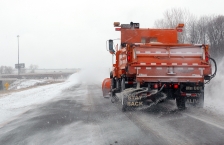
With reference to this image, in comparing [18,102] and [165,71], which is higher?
[165,71]

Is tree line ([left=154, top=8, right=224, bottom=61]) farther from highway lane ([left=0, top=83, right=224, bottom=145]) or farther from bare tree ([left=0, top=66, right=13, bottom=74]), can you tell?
bare tree ([left=0, top=66, right=13, bottom=74])

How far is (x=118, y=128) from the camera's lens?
807 centimetres

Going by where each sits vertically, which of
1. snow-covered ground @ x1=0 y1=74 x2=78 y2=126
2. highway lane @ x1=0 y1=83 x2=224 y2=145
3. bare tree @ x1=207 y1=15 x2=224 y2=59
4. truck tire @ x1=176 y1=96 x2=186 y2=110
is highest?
bare tree @ x1=207 y1=15 x2=224 y2=59

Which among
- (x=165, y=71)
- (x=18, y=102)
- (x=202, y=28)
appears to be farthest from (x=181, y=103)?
(x=202, y=28)

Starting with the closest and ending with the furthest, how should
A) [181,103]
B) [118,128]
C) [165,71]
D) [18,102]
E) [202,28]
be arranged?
[118,128], [165,71], [181,103], [18,102], [202,28]

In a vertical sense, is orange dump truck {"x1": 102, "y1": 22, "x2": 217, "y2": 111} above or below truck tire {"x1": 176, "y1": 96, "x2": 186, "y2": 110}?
above

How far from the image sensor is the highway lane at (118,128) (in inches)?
266

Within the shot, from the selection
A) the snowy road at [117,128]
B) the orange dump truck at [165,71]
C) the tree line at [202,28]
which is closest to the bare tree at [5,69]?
the tree line at [202,28]

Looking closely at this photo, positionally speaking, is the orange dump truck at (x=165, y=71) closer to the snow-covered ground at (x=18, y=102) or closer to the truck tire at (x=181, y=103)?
the truck tire at (x=181, y=103)

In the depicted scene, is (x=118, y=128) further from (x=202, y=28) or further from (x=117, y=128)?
(x=202, y=28)

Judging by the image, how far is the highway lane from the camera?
6.76m

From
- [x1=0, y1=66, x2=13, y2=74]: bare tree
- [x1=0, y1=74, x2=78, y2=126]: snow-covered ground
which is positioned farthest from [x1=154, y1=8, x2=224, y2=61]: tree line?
[x1=0, y1=66, x2=13, y2=74]: bare tree

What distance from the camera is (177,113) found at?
1053cm

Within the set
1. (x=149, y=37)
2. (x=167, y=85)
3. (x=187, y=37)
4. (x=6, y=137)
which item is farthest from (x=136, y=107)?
(x=187, y=37)
